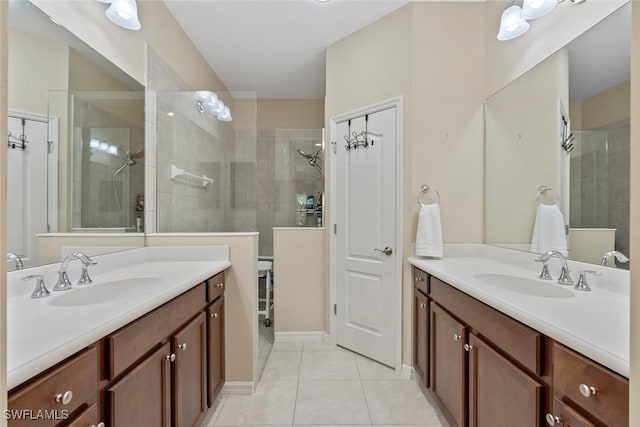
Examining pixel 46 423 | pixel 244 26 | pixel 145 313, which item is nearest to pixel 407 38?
pixel 244 26

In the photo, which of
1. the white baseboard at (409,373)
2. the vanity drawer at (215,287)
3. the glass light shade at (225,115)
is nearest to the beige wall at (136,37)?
the glass light shade at (225,115)

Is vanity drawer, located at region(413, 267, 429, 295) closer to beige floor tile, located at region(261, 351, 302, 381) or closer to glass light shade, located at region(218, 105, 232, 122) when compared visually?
beige floor tile, located at region(261, 351, 302, 381)

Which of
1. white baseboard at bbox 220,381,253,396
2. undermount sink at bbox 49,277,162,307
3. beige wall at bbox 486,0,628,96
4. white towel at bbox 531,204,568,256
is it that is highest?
beige wall at bbox 486,0,628,96

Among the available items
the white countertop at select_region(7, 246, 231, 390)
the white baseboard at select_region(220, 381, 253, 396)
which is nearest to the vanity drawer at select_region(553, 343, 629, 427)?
the white countertop at select_region(7, 246, 231, 390)

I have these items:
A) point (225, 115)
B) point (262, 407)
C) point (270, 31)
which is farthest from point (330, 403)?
point (270, 31)

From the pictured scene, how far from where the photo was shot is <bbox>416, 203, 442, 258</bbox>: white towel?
6.51 feet

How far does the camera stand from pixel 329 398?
1877mm

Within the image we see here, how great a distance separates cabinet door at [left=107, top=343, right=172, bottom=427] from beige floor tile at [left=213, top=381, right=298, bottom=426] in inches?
24.0

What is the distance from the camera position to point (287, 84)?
3461 mm

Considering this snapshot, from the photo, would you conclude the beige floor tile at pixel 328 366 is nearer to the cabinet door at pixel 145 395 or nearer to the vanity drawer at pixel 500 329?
the vanity drawer at pixel 500 329

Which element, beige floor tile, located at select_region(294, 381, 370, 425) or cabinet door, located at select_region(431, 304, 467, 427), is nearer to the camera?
cabinet door, located at select_region(431, 304, 467, 427)

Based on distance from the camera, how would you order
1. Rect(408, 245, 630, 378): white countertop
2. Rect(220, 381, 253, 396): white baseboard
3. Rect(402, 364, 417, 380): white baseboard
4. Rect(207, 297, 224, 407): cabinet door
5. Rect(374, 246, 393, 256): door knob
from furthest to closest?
Rect(374, 246, 393, 256): door knob < Rect(402, 364, 417, 380): white baseboard < Rect(220, 381, 253, 396): white baseboard < Rect(207, 297, 224, 407): cabinet door < Rect(408, 245, 630, 378): white countertop

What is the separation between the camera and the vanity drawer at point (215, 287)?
1.64 metres

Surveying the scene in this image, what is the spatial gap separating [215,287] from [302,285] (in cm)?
121
